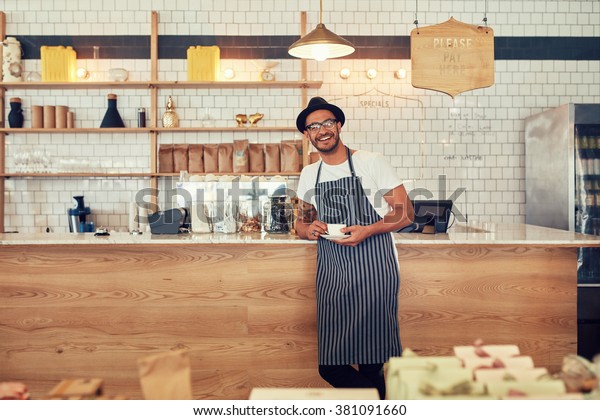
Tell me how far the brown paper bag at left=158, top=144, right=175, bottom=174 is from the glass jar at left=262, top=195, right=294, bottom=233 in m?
2.08

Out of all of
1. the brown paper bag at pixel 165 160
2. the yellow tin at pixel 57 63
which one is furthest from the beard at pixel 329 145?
the yellow tin at pixel 57 63

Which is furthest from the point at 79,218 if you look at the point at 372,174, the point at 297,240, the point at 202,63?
the point at 372,174

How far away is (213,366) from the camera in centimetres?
328

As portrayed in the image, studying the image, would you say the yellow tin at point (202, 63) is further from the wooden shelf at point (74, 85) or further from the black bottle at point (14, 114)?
the black bottle at point (14, 114)

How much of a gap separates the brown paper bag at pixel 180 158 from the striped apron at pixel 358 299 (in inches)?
111

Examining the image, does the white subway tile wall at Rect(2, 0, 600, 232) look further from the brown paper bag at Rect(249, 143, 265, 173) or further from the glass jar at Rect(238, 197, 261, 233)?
the glass jar at Rect(238, 197, 261, 233)

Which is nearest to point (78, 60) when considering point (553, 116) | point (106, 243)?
point (106, 243)

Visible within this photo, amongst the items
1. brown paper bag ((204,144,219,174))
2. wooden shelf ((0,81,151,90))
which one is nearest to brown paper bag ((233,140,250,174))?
brown paper bag ((204,144,219,174))

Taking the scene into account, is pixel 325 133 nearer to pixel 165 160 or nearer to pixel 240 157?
pixel 240 157

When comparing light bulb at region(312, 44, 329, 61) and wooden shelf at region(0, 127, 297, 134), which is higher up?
light bulb at region(312, 44, 329, 61)

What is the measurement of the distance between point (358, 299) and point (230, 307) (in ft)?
2.67

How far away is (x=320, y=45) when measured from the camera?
380 cm

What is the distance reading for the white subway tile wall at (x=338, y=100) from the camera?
5613 millimetres

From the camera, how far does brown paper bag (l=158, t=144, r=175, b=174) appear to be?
545cm
